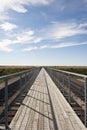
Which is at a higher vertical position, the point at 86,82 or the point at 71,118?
the point at 86,82

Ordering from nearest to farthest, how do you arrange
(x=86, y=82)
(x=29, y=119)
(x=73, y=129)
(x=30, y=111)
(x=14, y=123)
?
1. (x=86, y=82)
2. (x=73, y=129)
3. (x=14, y=123)
4. (x=29, y=119)
5. (x=30, y=111)

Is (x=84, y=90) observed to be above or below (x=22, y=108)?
above

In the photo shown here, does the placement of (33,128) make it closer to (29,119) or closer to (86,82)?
(29,119)

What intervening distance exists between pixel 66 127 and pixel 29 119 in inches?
55.1

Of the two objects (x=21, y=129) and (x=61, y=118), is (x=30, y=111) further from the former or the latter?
(x=21, y=129)

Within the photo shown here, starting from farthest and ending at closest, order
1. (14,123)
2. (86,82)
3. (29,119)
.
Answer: (29,119) → (14,123) → (86,82)

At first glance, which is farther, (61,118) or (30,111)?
(30,111)

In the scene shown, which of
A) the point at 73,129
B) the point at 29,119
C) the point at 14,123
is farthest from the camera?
the point at 29,119

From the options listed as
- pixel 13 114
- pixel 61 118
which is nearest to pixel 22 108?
pixel 13 114

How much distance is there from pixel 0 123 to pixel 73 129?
6.11 ft

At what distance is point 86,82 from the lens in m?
5.88

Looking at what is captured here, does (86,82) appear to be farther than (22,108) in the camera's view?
No

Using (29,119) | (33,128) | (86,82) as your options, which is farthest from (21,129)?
(86,82)

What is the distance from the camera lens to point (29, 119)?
7617mm
